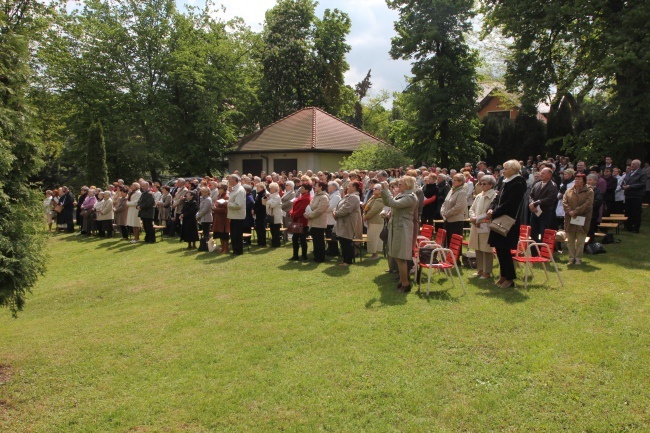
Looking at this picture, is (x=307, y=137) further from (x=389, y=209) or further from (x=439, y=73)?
(x=389, y=209)

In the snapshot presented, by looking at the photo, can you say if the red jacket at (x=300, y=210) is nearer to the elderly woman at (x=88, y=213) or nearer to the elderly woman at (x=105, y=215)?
the elderly woman at (x=105, y=215)

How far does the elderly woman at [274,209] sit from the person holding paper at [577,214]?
286 inches

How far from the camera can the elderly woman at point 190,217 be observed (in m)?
14.1

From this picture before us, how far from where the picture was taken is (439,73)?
891 inches

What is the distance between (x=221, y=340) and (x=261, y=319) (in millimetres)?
891

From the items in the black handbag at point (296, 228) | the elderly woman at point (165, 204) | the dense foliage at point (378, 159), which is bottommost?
the black handbag at point (296, 228)

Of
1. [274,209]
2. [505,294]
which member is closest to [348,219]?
[274,209]

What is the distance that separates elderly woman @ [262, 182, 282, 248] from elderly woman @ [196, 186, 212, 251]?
5.43 ft

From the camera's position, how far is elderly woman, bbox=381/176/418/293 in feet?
26.5

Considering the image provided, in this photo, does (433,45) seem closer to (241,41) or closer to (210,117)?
(210,117)

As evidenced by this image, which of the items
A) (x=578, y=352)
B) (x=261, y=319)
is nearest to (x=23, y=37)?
(x=261, y=319)

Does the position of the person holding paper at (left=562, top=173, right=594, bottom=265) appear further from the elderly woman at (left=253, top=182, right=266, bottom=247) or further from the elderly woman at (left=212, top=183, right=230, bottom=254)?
the elderly woman at (left=212, top=183, right=230, bottom=254)

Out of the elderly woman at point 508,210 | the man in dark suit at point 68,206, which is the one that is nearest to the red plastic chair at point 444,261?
the elderly woman at point 508,210

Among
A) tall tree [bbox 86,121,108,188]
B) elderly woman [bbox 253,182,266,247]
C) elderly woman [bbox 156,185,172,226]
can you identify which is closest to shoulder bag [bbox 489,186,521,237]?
elderly woman [bbox 253,182,266,247]
